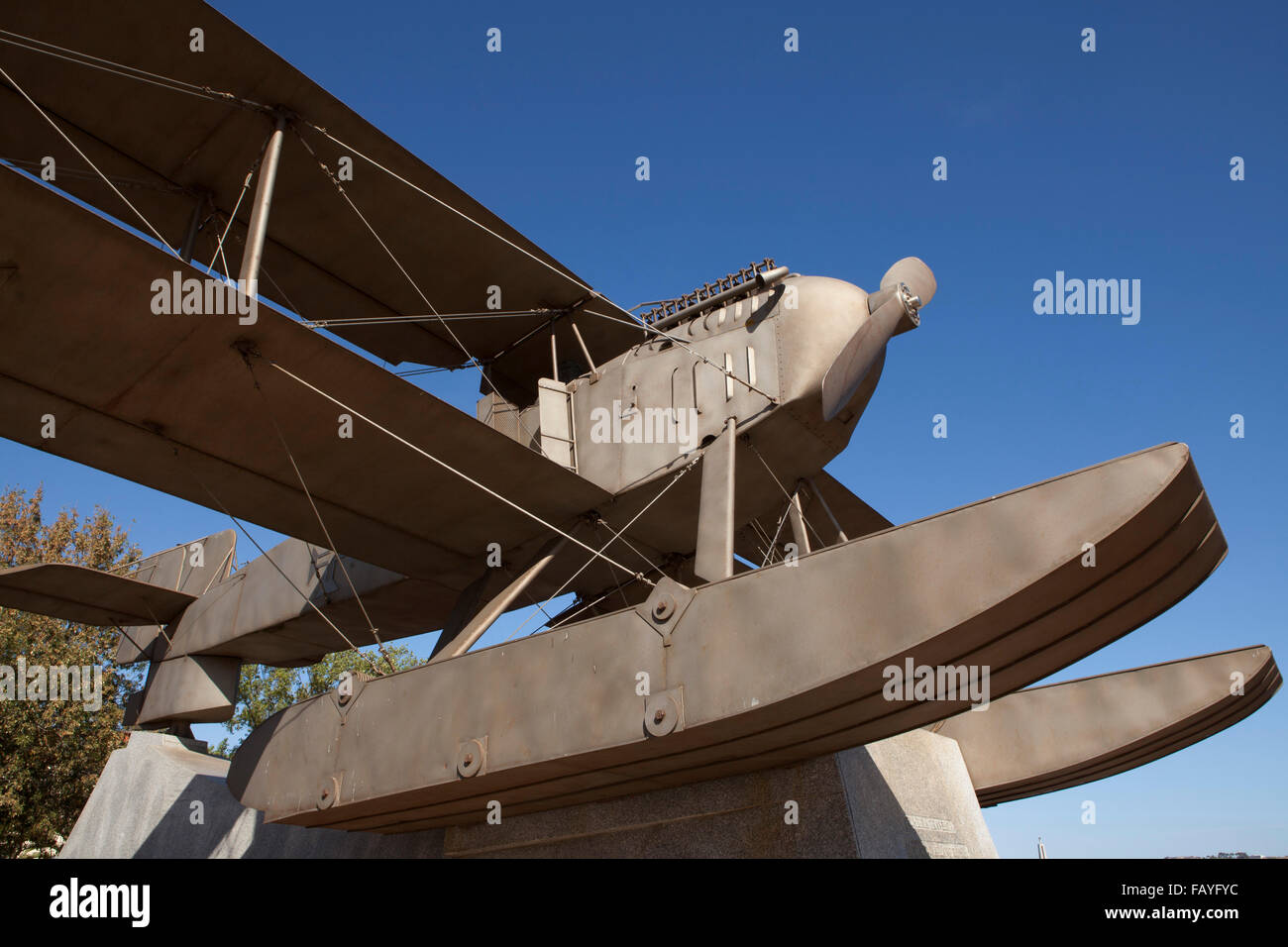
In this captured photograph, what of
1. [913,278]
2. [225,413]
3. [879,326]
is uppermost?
[913,278]

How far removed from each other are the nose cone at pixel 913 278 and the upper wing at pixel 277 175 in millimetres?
3227

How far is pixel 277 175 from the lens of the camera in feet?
27.9

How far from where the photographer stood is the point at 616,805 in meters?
7.19

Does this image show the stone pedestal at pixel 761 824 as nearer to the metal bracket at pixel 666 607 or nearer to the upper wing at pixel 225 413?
the metal bracket at pixel 666 607

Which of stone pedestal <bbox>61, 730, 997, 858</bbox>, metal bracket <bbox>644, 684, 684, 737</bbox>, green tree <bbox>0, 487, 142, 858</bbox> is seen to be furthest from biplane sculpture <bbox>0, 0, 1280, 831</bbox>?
Answer: green tree <bbox>0, 487, 142, 858</bbox>

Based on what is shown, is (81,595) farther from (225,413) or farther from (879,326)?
(879,326)

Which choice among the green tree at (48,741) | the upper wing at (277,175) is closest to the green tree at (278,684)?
the green tree at (48,741)

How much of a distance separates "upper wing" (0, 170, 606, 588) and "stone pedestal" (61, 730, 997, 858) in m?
2.82

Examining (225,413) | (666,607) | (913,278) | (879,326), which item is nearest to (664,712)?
(666,607)

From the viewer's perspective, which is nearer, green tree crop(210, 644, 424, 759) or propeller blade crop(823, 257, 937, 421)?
propeller blade crop(823, 257, 937, 421)

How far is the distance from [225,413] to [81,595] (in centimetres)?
566

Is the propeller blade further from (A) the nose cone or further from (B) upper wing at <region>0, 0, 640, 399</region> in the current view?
(B) upper wing at <region>0, 0, 640, 399</region>

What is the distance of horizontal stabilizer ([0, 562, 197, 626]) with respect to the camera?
10102mm

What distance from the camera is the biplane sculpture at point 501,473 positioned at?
4.96 meters
